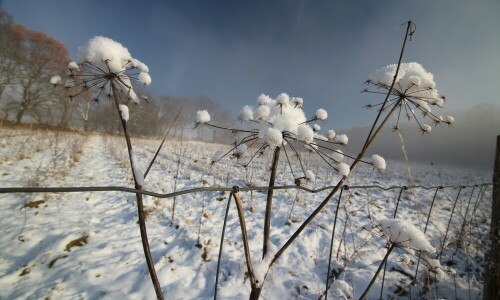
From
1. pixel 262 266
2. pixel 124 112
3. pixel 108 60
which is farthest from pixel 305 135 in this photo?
pixel 108 60

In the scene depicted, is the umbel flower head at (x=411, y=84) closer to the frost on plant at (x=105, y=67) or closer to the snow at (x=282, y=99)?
the snow at (x=282, y=99)

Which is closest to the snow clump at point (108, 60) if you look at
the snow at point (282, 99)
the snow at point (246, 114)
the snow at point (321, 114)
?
the snow at point (246, 114)

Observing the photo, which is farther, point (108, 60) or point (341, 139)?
point (341, 139)

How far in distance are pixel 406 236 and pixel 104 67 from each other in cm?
186

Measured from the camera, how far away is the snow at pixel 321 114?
1264 millimetres

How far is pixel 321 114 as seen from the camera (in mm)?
1287

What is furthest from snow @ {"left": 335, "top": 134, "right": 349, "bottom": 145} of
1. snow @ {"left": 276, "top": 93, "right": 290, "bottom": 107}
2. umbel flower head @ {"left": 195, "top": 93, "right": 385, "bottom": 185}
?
snow @ {"left": 276, "top": 93, "right": 290, "bottom": 107}

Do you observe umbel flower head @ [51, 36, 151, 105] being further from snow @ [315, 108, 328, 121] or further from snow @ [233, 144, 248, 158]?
snow @ [315, 108, 328, 121]

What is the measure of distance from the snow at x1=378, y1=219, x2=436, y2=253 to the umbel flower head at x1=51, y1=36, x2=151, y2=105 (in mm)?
1652

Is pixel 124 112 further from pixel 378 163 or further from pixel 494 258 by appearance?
pixel 494 258

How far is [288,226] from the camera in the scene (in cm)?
386

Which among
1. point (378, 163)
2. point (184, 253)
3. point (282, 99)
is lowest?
point (184, 253)

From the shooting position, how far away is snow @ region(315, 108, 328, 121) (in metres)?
1.26

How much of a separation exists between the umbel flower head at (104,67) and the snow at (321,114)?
109cm
